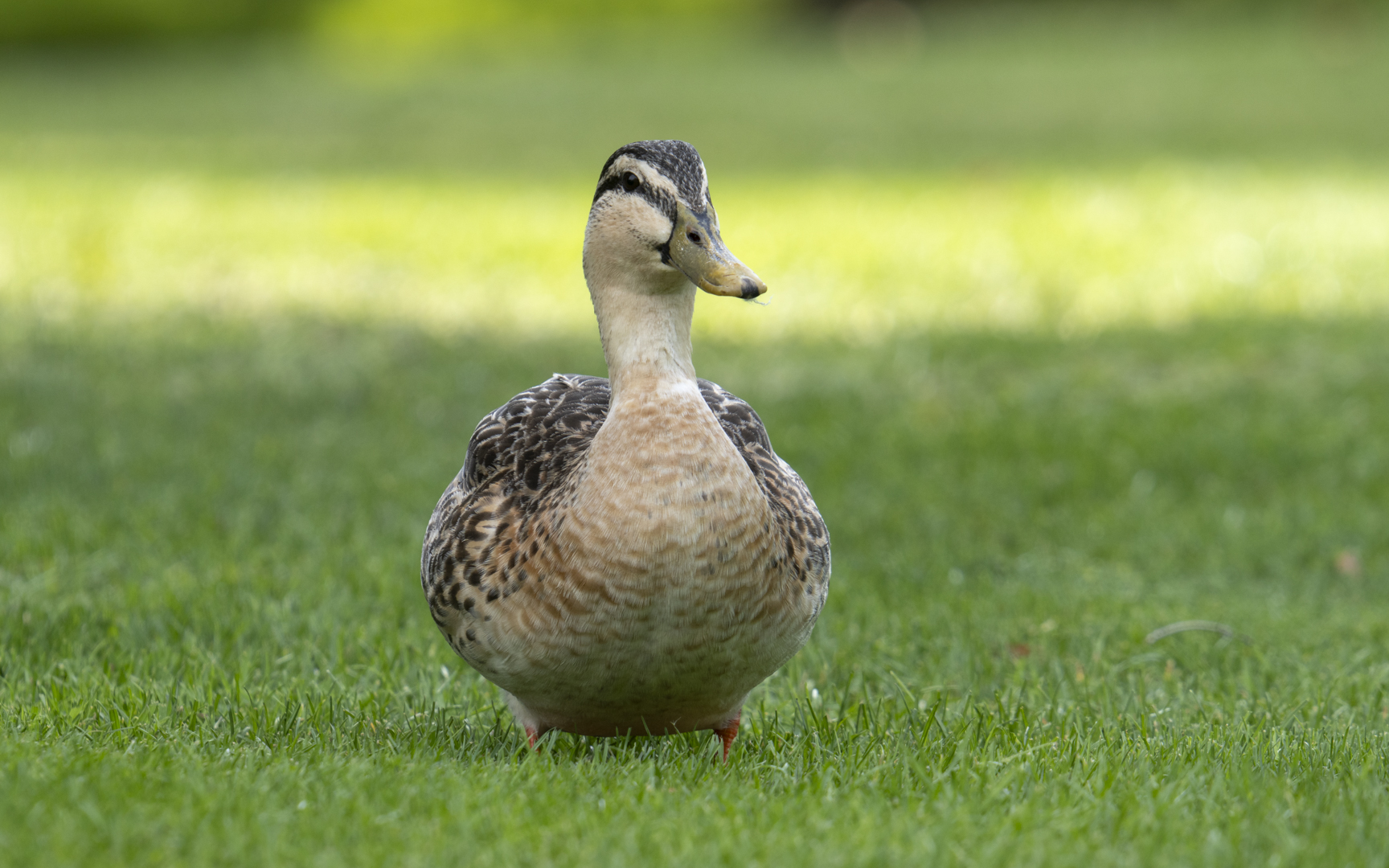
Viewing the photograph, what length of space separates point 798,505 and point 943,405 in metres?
3.89

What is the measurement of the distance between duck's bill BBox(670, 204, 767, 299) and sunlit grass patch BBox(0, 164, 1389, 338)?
18.3ft

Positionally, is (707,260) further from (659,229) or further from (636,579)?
(636,579)

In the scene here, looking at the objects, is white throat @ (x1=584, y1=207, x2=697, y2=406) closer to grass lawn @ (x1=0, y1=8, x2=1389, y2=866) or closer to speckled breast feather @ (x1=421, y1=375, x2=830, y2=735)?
speckled breast feather @ (x1=421, y1=375, x2=830, y2=735)

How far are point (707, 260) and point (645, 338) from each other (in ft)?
0.95

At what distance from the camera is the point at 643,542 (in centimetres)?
337

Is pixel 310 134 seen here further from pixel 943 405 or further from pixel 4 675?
pixel 4 675

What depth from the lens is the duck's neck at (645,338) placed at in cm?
358

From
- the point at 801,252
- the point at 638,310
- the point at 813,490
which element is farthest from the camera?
the point at 801,252

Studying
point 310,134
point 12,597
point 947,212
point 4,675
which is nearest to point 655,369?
point 4,675

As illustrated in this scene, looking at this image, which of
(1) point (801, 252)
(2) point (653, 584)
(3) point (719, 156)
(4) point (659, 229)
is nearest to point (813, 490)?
(4) point (659, 229)

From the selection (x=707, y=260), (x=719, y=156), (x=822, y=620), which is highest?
(x=719, y=156)

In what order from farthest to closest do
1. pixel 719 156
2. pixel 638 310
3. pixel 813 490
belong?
pixel 719 156, pixel 813 490, pixel 638 310

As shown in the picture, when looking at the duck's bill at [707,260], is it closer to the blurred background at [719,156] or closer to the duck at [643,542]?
the duck at [643,542]

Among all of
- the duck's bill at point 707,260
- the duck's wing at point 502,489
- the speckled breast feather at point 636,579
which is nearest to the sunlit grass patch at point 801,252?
the duck's wing at point 502,489
